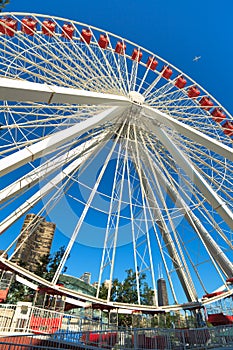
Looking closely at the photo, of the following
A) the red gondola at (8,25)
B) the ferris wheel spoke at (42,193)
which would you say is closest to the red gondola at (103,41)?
the red gondola at (8,25)

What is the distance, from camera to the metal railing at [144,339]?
29.4 feet

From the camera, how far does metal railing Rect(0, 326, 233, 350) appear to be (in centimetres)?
896

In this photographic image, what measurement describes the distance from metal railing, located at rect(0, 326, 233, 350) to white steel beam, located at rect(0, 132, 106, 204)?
6.48 meters

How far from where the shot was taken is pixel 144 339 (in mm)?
9648

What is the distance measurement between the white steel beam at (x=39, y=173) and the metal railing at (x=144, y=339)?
21.3ft

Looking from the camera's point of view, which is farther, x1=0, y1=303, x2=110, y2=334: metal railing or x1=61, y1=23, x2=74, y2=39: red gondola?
x1=61, y1=23, x2=74, y2=39: red gondola

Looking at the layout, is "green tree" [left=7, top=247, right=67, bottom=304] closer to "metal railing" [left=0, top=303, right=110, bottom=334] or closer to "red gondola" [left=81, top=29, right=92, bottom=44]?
"metal railing" [left=0, top=303, right=110, bottom=334]

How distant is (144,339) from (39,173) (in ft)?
→ 31.8

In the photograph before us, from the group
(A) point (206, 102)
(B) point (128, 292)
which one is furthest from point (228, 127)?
(B) point (128, 292)

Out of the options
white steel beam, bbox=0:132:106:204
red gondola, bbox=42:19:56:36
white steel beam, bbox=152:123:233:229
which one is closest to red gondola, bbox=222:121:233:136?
white steel beam, bbox=152:123:233:229

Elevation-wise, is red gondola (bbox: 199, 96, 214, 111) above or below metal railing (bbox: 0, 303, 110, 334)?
above

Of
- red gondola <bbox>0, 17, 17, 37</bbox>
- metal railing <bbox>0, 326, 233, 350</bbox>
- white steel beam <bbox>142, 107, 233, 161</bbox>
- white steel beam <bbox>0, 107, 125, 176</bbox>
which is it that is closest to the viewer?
white steel beam <bbox>0, 107, 125, 176</bbox>

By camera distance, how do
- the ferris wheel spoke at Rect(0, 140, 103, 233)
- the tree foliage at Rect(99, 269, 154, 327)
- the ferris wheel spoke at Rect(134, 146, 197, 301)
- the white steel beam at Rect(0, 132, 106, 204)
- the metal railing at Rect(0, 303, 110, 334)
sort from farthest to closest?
1. the tree foliage at Rect(99, 269, 154, 327)
2. the ferris wheel spoke at Rect(134, 146, 197, 301)
3. the ferris wheel spoke at Rect(0, 140, 103, 233)
4. the white steel beam at Rect(0, 132, 106, 204)
5. the metal railing at Rect(0, 303, 110, 334)

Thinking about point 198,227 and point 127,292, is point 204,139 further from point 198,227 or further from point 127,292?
point 127,292
